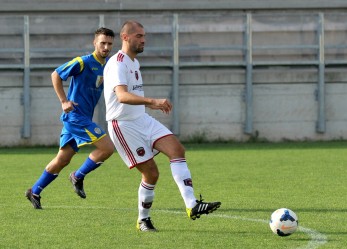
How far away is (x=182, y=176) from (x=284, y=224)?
0.96 metres

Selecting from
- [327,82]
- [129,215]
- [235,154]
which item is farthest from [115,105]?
[327,82]

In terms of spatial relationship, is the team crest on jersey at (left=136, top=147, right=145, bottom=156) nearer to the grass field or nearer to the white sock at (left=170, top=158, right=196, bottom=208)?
the white sock at (left=170, top=158, right=196, bottom=208)

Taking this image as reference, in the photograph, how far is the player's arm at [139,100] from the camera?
795cm

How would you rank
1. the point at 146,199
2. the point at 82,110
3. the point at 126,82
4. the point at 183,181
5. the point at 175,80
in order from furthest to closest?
the point at 175,80
the point at 82,110
the point at 146,199
the point at 126,82
the point at 183,181

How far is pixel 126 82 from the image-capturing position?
8.56 metres

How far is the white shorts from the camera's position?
868 cm

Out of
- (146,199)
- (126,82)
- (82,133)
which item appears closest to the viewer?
(126,82)

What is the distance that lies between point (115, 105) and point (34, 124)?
1324 centimetres

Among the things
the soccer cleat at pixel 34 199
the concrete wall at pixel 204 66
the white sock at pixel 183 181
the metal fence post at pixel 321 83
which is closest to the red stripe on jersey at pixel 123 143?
the white sock at pixel 183 181

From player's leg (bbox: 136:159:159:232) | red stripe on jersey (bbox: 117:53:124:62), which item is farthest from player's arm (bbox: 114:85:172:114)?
player's leg (bbox: 136:159:159:232)

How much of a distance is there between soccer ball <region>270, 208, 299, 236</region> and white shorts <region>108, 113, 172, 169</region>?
1.21 m

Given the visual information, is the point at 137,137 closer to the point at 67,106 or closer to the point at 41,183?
the point at 67,106

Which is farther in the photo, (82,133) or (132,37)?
(82,133)

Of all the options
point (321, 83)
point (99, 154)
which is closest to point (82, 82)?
point (99, 154)
